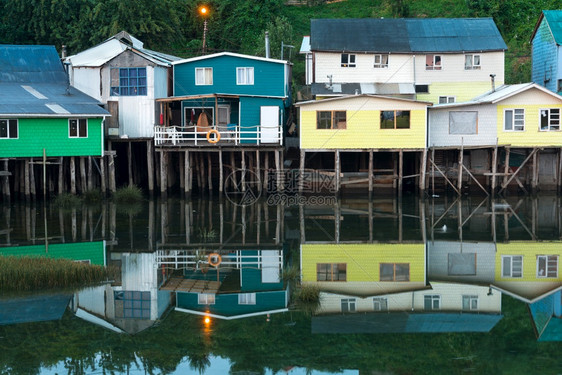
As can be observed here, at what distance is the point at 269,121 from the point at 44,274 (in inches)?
804

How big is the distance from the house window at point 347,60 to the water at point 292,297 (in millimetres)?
11927

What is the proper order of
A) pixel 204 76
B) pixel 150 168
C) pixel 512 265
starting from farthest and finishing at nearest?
pixel 204 76 < pixel 150 168 < pixel 512 265

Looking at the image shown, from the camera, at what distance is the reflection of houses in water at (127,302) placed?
1753 cm

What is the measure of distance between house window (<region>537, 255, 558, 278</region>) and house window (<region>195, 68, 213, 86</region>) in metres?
20.0

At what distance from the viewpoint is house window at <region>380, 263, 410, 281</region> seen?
21.4 meters

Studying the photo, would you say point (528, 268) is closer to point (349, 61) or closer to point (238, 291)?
point (238, 291)

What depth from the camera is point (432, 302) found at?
1902 cm

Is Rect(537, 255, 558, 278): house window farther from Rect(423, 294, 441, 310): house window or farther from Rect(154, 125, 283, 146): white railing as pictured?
Rect(154, 125, 283, 146): white railing

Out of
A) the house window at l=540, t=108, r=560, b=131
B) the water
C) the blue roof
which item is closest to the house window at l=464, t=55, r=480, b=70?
the house window at l=540, t=108, r=560, b=131

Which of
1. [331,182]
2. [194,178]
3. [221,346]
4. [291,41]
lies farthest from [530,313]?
[291,41]

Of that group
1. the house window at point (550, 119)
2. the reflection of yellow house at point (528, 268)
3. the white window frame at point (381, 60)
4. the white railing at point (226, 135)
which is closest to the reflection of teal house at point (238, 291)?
the reflection of yellow house at point (528, 268)

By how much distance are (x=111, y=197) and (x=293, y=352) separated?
22.4 meters

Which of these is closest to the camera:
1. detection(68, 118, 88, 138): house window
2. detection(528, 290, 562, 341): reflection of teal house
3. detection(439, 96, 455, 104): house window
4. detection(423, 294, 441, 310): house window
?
detection(528, 290, 562, 341): reflection of teal house

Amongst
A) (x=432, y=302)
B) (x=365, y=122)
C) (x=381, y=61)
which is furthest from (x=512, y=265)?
(x=381, y=61)
